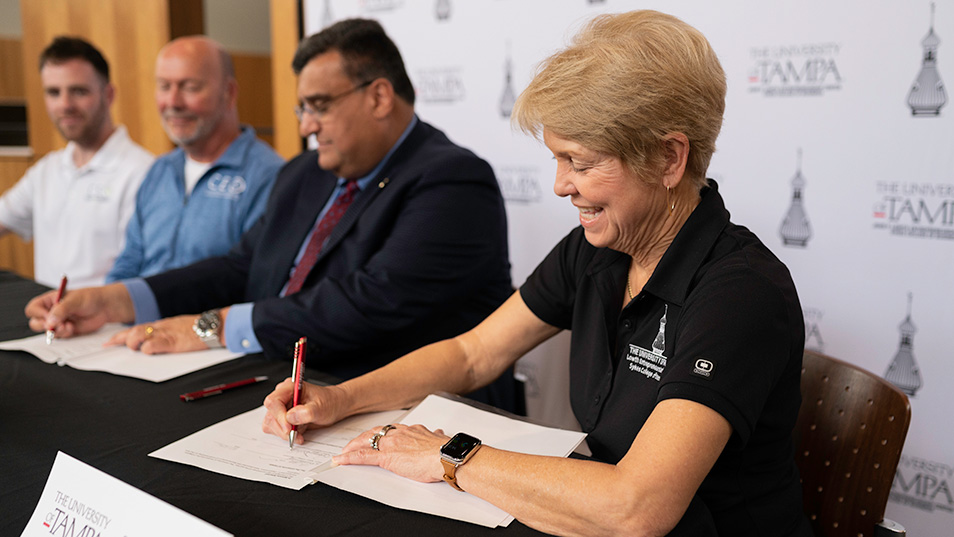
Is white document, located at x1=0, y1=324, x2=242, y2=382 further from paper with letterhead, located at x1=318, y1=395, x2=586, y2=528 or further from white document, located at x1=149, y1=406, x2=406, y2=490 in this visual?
paper with letterhead, located at x1=318, y1=395, x2=586, y2=528

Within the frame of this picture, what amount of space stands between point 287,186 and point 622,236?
1.37 m

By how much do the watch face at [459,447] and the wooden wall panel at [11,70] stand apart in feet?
22.0

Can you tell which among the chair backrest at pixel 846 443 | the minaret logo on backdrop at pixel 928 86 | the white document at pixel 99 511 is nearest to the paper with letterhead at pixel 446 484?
the white document at pixel 99 511

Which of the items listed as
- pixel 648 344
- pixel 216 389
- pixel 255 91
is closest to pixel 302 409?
pixel 216 389

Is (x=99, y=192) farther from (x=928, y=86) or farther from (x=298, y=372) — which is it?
(x=928, y=86)

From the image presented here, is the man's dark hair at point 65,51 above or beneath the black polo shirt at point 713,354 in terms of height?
above

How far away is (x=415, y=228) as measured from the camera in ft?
5.98

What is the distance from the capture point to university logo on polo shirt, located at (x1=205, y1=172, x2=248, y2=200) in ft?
9.01

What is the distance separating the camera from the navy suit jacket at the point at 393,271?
1750 millimetres

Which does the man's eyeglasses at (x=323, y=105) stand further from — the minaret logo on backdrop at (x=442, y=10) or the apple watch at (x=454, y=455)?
the apple watch at (x=454, y=455)

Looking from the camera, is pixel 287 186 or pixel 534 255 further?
pixel 534 255

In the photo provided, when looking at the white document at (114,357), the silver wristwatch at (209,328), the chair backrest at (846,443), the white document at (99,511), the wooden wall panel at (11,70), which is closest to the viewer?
the white document at (99,511)

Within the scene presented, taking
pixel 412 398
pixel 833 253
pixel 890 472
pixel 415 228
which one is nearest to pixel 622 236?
pixel 412 398

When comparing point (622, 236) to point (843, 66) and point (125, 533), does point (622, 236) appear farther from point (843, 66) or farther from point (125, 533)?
point (843, 66)
